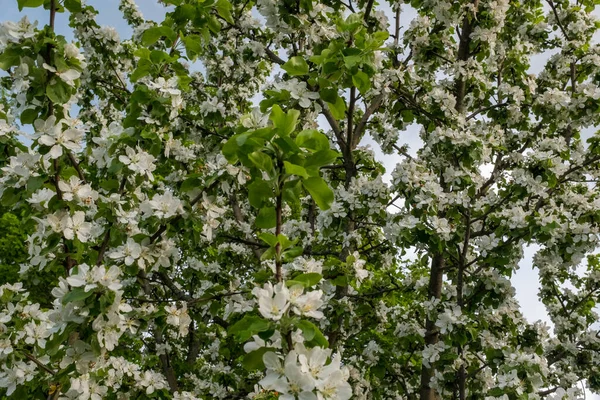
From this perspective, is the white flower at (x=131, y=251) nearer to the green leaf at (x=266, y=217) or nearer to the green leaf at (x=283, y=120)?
the green leaf at (x=266, y=217)

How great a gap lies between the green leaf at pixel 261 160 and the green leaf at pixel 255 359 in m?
0.59

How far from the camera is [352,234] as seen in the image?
5.65 metres

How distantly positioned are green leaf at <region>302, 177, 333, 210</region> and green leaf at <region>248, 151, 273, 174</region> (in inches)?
5.8

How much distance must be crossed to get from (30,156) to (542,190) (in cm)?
461

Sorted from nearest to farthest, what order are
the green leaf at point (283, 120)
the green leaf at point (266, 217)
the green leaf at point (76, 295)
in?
the green leaf at point (283, 120), the green leaf at point (266, 217), the green leaf at point (76, 295)

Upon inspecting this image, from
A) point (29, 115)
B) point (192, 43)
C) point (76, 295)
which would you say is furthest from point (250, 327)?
point (192, 43)

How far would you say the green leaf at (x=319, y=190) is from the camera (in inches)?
72.9

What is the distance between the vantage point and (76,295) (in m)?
2.28

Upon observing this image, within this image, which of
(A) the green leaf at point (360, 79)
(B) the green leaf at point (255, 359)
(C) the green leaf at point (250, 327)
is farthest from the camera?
(A) the green leaf at point (360, 79)

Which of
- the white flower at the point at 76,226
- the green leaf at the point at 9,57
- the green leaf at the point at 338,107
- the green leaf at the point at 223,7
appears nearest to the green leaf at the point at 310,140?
the green leaf at the point at 338,107

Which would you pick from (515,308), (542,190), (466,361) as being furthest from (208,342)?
(542,190)

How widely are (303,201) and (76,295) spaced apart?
201 inches

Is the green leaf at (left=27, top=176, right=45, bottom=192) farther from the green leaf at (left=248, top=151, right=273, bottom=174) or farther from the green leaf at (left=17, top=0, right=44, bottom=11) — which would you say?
the green leaf at (left=248, top=151, right=273, bottom=174)

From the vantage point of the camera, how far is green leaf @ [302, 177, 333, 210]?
6.07 ft
